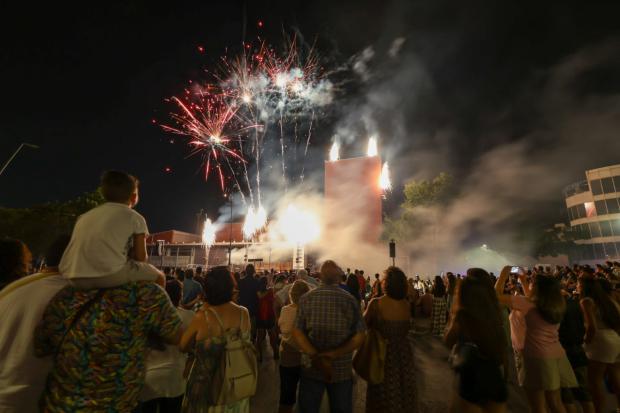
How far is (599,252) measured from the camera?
41.5m

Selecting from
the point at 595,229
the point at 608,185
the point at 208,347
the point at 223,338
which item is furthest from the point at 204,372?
the point at 595,229

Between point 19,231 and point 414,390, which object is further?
point 19,231

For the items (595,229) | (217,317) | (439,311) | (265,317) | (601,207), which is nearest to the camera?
(217,317)

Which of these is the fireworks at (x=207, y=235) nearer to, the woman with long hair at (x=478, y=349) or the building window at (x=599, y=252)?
the woman with long hair at (x=478, y=349)

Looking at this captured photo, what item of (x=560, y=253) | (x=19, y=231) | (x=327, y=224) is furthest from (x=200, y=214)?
(x=560, y=253)

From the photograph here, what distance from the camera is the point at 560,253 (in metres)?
42.8

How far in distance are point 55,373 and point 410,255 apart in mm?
34915

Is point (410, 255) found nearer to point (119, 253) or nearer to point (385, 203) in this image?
point (385, 203)

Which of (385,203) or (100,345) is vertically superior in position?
(385,203)

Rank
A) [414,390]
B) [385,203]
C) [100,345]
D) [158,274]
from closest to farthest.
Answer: [100,345]
[158,274]
[414,390]
[385,203]

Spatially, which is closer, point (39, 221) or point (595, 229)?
point (39, 221)

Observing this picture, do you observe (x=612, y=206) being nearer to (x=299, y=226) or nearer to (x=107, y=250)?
(x=299, y=226)

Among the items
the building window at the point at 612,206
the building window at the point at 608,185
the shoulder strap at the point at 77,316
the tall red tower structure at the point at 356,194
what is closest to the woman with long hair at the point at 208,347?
the shoulder strap at the point at 77,316

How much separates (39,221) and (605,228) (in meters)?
67.4
